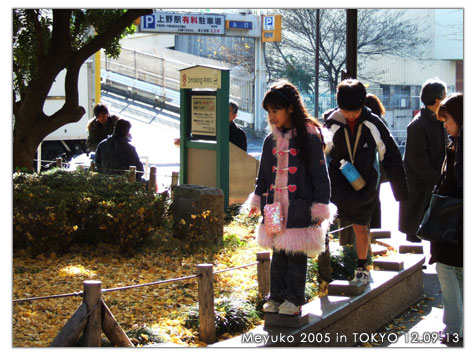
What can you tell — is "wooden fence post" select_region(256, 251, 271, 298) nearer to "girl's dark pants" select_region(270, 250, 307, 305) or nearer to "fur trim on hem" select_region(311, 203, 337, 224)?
"girl's dark pants" select_region(270, 250, 307, 305)

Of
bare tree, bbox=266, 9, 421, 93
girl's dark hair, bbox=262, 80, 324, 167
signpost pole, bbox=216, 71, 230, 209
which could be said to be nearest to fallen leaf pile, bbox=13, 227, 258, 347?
girl's dark hair, bbox=262, 80, 324, 167

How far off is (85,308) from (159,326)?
1.09 m

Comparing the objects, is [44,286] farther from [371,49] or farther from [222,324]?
[371,49]

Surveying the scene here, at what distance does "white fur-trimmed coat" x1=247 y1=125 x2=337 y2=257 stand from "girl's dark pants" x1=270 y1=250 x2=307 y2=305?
0.11m

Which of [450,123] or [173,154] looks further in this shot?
[173,154]

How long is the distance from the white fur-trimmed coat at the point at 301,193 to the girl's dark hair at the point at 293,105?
4 cm

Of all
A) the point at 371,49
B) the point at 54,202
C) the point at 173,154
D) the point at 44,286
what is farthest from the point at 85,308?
the point at 371,49

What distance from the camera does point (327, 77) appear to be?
34625 millimetres

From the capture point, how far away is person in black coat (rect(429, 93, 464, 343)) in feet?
17.1

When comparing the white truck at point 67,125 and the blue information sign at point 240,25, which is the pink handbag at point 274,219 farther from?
the blue information sign at point 240,25

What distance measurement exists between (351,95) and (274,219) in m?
1.48

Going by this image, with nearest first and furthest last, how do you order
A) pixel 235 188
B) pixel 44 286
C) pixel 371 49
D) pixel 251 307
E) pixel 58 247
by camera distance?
pixel 251 307, pixel 44 286, pixel 58 247, pixel 235 188, pixel 371 49

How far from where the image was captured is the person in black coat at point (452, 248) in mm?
5199

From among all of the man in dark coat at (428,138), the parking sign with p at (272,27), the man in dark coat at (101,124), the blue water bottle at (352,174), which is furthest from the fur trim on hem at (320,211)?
the parking sign with p at (272,27)
